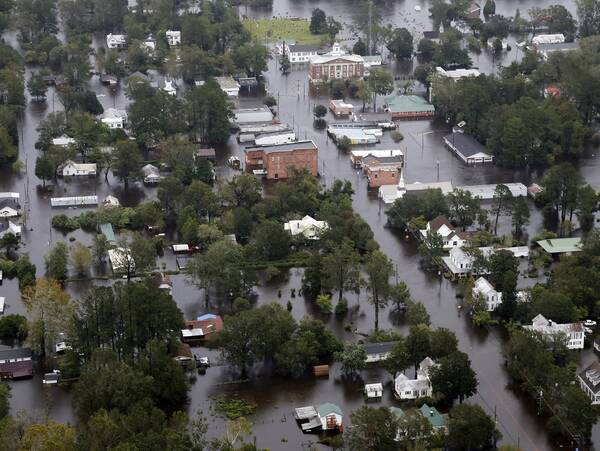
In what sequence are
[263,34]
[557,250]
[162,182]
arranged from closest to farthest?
[557,250] < [162,182] < [263,34]

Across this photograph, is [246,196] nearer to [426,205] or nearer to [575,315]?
[426,205]

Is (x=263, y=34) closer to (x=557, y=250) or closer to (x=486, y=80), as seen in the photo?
(x=486, y=80)

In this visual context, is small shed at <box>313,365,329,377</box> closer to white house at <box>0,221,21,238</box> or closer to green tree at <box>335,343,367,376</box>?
green tree at <box>335,343,367,376</box>

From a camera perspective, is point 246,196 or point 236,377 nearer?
point 236,377

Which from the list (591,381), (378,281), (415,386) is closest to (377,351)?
(415,386)

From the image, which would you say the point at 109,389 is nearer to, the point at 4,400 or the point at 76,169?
the point at 4,400

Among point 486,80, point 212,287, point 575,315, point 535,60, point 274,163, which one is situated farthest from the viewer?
point 535,60

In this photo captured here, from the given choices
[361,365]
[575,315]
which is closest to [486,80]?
[575,315]
